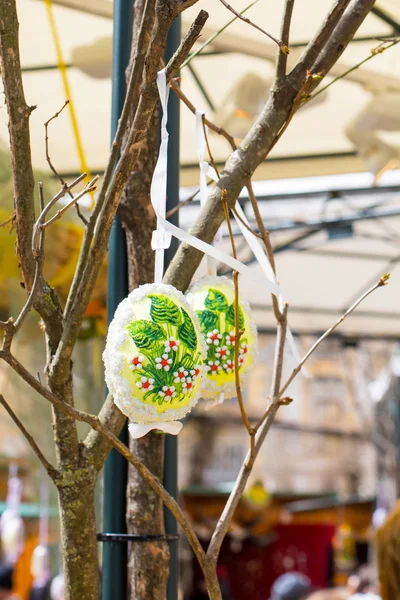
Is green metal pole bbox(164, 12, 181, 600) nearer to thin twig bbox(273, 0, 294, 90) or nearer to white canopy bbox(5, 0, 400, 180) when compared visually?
thin twig bbox(273, 0, 294, 90)

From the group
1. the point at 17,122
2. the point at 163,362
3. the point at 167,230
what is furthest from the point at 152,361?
the point at 17,122

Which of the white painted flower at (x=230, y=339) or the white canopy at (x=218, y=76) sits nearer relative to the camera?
the white painted flower at (x=230, y=339)

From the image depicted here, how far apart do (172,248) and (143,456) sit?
0.92 ft

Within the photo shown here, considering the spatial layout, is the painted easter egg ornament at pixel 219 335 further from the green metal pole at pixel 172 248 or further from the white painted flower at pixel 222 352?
the green metal pole at pixel 172 248

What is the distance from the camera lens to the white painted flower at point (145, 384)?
610 millimetres

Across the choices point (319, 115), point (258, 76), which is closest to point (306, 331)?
point (319, 115)

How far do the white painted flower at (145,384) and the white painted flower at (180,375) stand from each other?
2 centimetres

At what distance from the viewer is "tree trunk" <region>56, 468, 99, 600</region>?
2.15ft

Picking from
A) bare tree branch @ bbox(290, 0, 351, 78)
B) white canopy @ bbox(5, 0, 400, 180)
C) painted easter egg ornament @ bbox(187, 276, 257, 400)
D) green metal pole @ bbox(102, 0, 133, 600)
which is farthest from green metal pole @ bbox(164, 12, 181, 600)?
white canopy @ bbox(5, 0, 400, 180)

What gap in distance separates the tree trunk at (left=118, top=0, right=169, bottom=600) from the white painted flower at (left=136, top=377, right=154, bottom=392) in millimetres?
217

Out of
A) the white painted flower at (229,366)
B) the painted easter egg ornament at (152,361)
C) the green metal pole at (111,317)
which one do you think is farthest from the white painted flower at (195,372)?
the green metal pole at (111,317)

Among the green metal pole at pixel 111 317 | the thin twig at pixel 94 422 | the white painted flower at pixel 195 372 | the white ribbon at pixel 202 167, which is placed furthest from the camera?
the green metal pole at pixel 111 317

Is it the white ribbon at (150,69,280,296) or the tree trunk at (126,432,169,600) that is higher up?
the white ribbon at (150,69,280,296)

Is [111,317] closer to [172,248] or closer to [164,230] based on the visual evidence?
[172,248]
